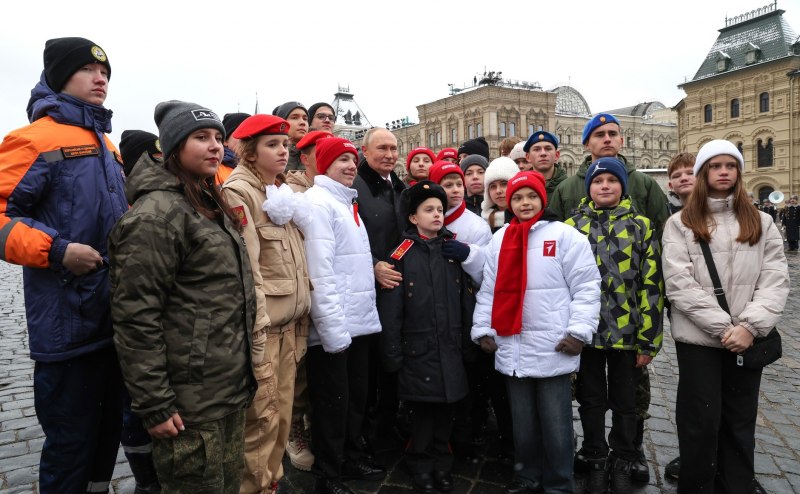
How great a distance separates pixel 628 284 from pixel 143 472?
3561 mm

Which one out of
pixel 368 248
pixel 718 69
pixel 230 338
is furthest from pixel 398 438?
pixel 718 69

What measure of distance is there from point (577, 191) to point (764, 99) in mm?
48279

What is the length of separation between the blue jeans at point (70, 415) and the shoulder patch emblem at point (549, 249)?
275 cm

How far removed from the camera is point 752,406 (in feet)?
10.4

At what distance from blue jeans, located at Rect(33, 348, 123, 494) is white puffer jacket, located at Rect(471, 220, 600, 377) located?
7.99 feet

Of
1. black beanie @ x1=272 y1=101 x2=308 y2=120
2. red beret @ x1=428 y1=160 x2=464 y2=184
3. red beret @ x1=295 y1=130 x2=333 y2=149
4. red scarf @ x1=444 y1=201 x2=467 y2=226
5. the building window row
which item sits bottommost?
red scarf @ x1=444 y1=201 x2=467 y2=226

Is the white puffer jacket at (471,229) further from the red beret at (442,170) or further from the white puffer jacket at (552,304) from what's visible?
the white puffer jacket at (552,304)

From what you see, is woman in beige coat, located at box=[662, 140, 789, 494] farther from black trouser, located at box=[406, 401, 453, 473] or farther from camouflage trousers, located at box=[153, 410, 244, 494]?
camouflage trousers, located at box=[153, 410, 244, 494]

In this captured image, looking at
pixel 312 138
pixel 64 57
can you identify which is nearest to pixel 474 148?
pixel 312 138

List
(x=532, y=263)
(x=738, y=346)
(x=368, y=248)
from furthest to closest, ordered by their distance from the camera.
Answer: (x=368, y=248)
(x=532, y=263)
(x=738, y=346)

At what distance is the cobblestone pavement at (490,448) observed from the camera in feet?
11.8

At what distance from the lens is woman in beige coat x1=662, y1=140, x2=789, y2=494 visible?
3102 mm

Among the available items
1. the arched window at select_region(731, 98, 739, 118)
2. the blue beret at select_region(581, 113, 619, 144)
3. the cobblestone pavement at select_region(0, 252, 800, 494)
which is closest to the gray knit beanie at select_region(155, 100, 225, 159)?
the cobblestone pavement at select_region(0, 252, 800, 494)

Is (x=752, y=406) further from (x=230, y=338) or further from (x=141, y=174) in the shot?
(x=141, y=174)
